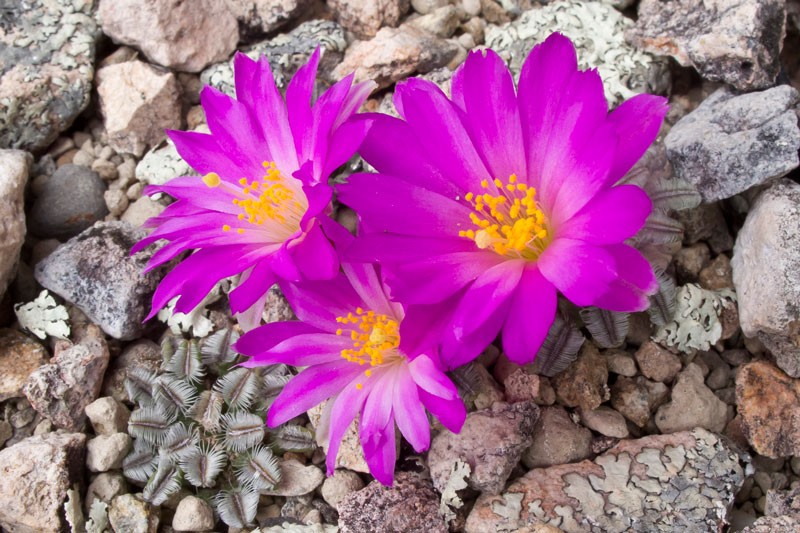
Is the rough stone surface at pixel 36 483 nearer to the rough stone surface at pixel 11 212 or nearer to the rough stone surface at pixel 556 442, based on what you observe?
the rough stone surface at pixel 11 212

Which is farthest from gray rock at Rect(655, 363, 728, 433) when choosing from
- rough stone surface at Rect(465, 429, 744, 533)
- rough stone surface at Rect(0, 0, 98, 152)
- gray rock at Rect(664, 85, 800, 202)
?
rough stone surface at Rect(0, 0, 98, 152)

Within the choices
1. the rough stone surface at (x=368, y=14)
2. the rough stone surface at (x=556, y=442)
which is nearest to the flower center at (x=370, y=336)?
the rough stone surface at (x=556, y=442)

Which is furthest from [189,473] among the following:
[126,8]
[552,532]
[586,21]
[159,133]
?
[586,21]

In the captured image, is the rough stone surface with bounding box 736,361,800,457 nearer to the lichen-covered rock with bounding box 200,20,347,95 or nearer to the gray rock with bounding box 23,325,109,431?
the lichen-covered rock with bounding box 200,20,347,95

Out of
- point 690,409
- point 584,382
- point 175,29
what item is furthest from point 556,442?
point 175,29

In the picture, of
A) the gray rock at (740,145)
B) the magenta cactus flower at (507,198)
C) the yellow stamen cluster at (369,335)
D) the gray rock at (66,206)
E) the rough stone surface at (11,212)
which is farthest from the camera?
the gray rock at (66,206)
